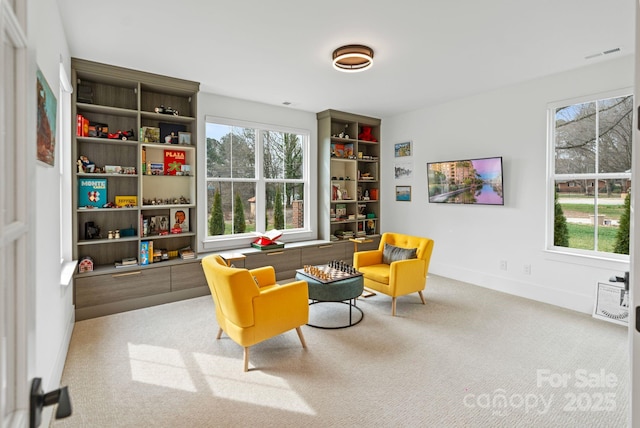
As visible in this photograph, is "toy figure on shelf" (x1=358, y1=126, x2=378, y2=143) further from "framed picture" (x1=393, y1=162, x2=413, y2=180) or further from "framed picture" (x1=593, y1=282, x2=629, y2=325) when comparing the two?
"framed picture" (x1=593, y1=282, x2=629, y2=325)

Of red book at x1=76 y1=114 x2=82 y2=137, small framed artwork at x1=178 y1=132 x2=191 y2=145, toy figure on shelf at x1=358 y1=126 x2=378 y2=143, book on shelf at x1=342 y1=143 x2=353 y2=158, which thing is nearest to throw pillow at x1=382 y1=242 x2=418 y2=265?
book on shelf at x1=342 y1=143 x2=353 y2=158

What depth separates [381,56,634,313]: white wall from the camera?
3842 mm

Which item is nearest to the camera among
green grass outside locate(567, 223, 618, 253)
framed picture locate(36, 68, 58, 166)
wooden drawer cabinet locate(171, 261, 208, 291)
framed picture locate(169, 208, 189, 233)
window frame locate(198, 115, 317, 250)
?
framed picture locate(36, 68, 58, 166)

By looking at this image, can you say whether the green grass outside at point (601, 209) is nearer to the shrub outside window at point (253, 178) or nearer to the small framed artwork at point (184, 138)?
the shrub outside window at point (253, 178)

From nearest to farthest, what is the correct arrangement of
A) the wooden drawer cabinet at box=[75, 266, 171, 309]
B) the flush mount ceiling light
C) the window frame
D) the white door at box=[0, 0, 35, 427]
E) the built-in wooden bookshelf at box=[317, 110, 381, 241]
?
the white door at box=[0, 0, 35, 427] → the flush mount ceiling light → the wooden drawer cabinet at box=[75, 266, 171, 309] → the window frame → the built-in wooden bookshelf at box=[317, 110, 381, 241]

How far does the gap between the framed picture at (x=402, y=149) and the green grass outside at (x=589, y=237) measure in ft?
8.58

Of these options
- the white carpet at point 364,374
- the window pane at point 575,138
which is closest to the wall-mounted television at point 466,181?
the window pane at point 575,138

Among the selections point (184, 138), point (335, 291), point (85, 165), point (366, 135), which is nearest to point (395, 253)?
point (335, 291)

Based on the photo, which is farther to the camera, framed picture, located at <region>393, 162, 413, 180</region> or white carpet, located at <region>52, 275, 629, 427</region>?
framed picture, located at <region>393, 162, 413, 180</region>

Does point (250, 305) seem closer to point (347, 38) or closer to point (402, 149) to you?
point (347, 38)

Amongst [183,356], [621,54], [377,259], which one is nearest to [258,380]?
[183,356]

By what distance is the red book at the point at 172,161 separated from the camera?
4.32m

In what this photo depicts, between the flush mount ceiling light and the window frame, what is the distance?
2.05m

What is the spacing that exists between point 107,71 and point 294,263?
3402mm
